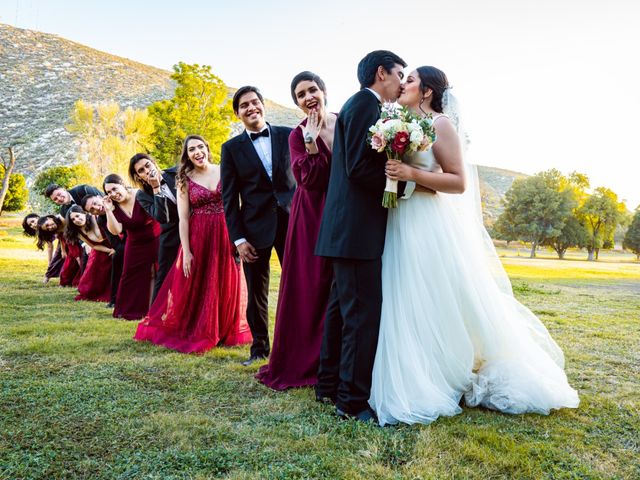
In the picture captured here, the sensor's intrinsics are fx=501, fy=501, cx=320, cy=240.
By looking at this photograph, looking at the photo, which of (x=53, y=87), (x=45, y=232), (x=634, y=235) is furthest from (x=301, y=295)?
(x=53, y=87)

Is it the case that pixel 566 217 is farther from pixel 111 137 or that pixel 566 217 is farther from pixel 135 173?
pixel 135 173

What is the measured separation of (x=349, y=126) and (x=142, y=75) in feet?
385

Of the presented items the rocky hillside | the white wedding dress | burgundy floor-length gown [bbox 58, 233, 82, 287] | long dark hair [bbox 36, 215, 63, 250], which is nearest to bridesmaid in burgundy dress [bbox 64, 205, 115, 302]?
burgundy floor-length gown [bbox 58, 233, 82, 287]

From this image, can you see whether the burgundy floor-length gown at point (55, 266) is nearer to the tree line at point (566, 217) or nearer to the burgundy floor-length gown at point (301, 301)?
the burgundy floor-length gown at point (301, 301)

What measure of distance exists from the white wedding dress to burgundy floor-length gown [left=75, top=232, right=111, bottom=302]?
8138 millimetres

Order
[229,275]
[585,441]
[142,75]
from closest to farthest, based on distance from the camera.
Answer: [585,441], [229,275], [142,75]

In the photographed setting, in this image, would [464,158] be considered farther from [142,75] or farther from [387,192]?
[142,75]

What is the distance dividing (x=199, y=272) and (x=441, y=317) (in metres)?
3.67

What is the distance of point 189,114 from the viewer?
4584cm

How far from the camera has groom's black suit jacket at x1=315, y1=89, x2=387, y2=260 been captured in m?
3.65

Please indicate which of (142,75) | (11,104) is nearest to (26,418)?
(11,104)

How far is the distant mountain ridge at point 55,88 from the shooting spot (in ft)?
247

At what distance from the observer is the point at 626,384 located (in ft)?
15.5

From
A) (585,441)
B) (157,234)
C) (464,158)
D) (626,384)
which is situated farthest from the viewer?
(157,234)
